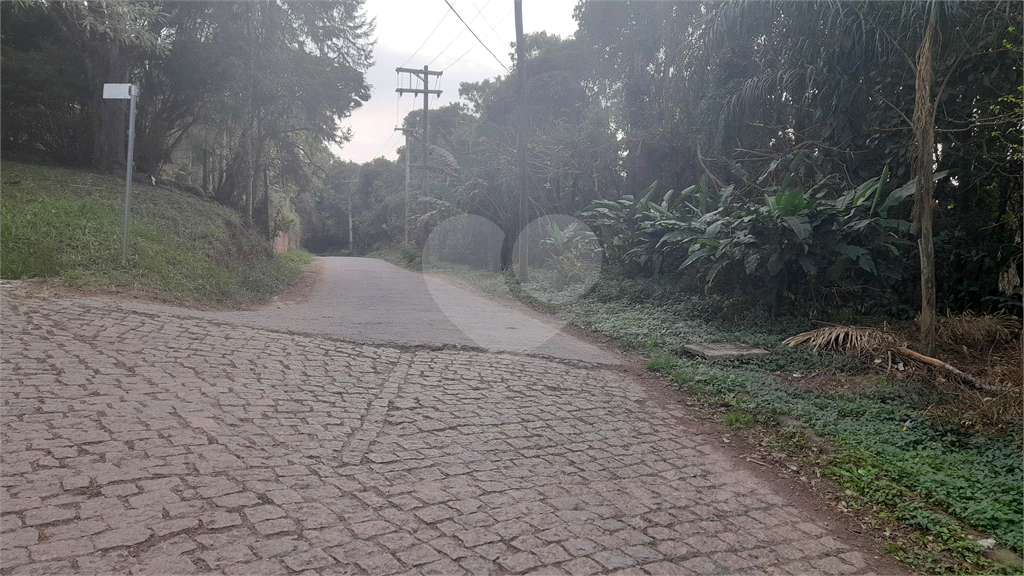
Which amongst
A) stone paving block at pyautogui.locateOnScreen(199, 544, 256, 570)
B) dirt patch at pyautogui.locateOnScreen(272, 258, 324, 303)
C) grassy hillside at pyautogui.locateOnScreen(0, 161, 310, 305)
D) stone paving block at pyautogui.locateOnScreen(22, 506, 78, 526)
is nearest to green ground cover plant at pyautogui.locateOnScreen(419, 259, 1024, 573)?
stone paving block at pyautogui.locateOnScreen(199, 544, 256, 570)

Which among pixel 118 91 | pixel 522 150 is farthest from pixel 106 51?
pixel 522 150

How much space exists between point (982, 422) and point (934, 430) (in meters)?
0.32

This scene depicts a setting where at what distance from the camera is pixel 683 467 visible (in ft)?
14.4

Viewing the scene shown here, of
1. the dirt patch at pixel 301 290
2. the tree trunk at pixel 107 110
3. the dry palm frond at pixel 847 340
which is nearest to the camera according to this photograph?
the dry palm frond at pixel 847 340

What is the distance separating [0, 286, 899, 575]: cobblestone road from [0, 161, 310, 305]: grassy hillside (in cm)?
322

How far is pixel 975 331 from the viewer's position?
6910mm

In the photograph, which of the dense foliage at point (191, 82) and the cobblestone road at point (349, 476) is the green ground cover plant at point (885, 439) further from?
the dense foliage at point (191, 82)

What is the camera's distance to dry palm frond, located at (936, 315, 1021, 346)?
6874 millimetres

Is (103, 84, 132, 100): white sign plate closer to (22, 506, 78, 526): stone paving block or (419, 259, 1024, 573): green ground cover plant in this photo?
(22, 506, 78, 526): stone paving block

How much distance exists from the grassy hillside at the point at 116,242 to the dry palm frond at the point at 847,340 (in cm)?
818

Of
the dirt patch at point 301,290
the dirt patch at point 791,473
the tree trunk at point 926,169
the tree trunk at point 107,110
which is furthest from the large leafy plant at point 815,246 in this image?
the tree trunk at point 107,110

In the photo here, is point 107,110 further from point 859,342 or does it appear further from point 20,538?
point 859,342

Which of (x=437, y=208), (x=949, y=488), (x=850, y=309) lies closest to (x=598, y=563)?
(x=949, y=488)

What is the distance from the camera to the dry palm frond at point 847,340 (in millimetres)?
6707
